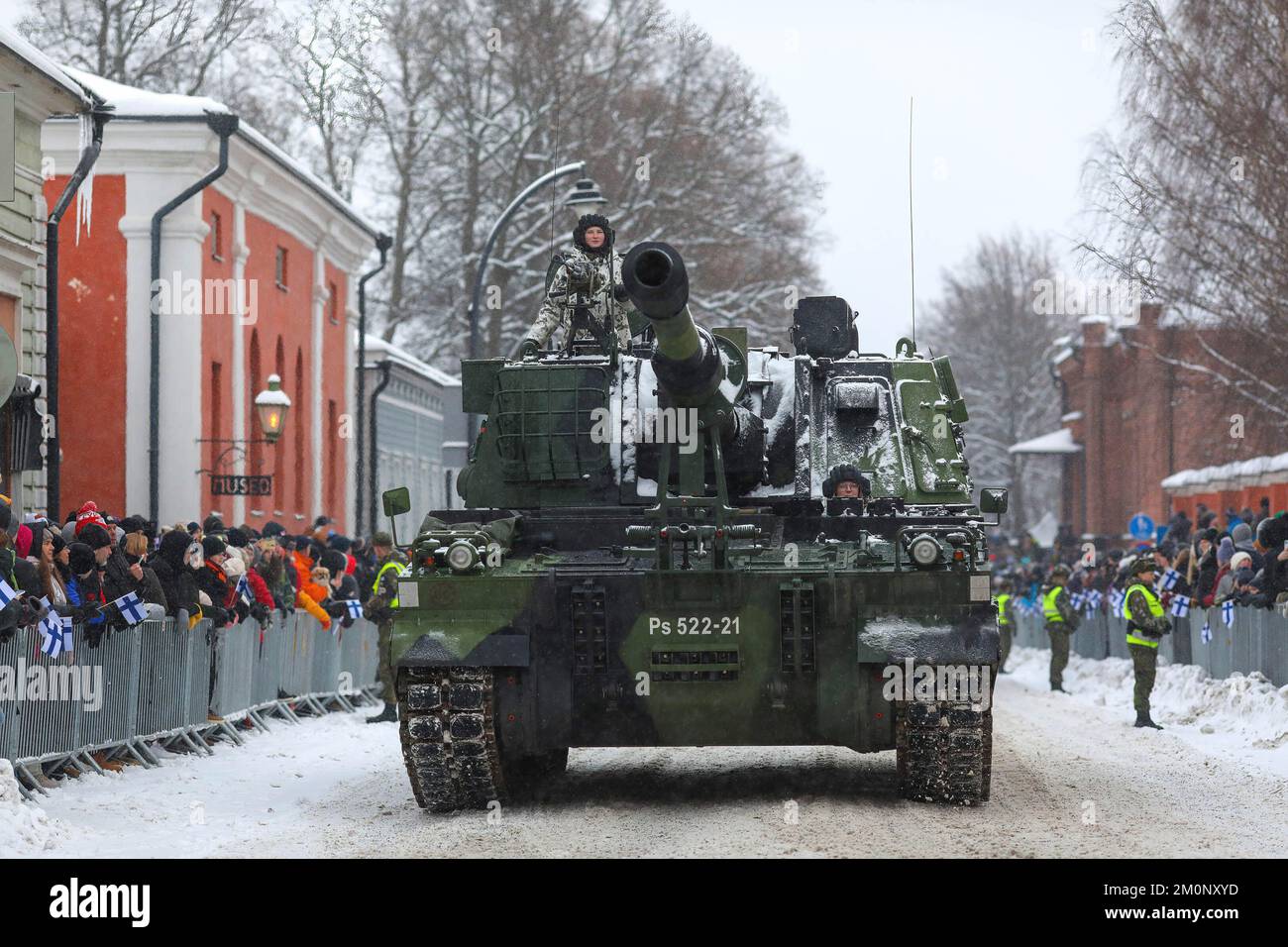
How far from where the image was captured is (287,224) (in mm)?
33031

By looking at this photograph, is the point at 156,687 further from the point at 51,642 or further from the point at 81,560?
the point at 51,642

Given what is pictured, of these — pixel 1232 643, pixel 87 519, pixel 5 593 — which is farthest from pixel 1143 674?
pixel 5 593

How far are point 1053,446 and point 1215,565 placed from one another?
42509 millimetres

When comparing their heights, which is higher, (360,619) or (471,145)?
(471,145)

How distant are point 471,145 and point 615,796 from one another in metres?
31.7

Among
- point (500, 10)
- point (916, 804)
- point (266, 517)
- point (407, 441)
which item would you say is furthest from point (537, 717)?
point (407, 441)

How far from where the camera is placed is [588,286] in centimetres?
1440

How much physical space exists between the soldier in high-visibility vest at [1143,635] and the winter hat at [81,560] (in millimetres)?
9224

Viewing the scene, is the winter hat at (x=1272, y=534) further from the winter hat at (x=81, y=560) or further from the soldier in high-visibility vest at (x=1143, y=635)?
the winter hat at (x=81, y=560)

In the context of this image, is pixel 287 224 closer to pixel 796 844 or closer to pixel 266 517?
pixel 266 517

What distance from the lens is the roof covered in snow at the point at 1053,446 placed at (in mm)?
64250

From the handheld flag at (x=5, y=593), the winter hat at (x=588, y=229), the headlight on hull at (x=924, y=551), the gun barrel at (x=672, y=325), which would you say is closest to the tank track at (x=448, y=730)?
the gun barrel at (x=672, y=325)

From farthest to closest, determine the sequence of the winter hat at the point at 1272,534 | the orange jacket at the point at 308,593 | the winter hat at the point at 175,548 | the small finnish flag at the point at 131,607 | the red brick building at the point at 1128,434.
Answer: the red brick building at the point at 1128,434
the winter hat at the point at 1272,534
the orange jacket at the point at 308,593
the winter hat at the point at 175,548
the small finnish flag at the point at 131,607

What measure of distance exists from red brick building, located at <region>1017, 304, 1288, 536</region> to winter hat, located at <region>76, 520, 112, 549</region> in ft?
71.5
